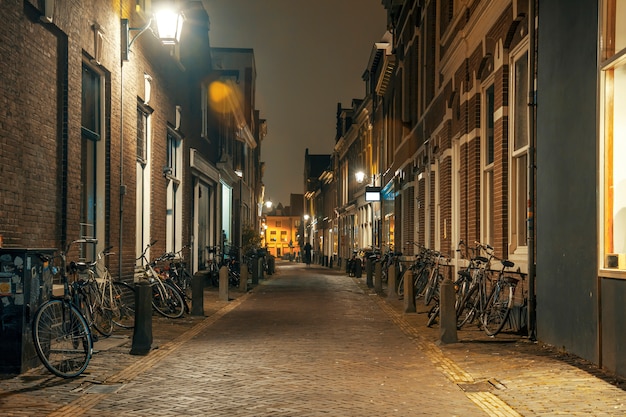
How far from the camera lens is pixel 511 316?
12.6 meters

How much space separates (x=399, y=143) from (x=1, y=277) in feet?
76.5

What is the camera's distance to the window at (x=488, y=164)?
14986 mm

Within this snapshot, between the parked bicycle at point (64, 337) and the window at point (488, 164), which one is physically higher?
the window at point (488, 164)

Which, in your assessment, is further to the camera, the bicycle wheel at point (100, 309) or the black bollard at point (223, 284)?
the black bollard at point (223, 284)

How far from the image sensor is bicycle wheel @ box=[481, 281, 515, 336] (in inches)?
455

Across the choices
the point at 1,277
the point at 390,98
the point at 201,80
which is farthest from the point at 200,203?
the point at 1,277

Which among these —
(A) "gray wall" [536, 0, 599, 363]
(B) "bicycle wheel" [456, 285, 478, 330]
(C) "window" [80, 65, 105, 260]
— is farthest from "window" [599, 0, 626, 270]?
(C) "window" [80, 65, 105, 260]

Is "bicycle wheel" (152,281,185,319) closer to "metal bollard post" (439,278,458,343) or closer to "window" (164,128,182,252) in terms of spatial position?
"metal bollard post" (439,278,458,343)

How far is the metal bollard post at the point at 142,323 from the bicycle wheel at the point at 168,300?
4.18 meters

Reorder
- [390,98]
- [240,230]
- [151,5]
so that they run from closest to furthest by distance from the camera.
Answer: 1. [151,5]
2. [390,98]
3. [240,230]

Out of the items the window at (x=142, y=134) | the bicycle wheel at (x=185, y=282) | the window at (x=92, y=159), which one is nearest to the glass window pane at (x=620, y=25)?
the window at (x=92, y=159)

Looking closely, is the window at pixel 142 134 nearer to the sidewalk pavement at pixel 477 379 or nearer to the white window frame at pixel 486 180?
the sidewalk pavement at pixel 477 379

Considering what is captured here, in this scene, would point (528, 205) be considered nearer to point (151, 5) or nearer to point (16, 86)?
point (16, 86)

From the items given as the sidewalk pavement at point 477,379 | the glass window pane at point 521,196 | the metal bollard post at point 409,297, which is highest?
the glass window pane at point 521,196
